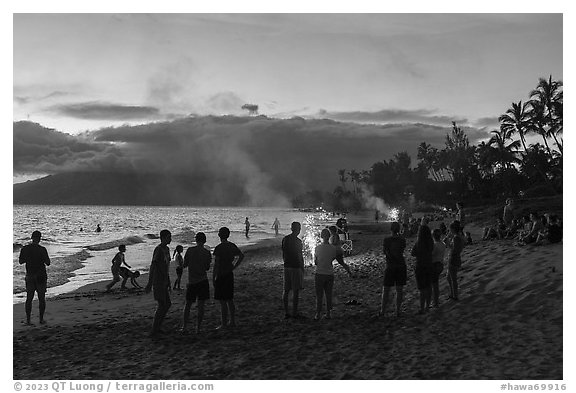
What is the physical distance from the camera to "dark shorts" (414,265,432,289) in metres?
9.32

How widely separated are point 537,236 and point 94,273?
21.2 m

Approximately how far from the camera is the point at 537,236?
44.9ft

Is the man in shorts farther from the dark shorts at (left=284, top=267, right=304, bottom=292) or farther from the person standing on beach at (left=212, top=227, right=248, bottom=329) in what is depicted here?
the dark shorts at (left=284, top=267, right=304, bottom=292)

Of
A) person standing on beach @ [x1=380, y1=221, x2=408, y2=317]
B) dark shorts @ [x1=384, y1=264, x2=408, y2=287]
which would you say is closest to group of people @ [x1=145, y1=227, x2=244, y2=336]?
person standing on beach @ [x1=380, y1=221, x2=408, y2=317]

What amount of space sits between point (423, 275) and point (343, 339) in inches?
96.9

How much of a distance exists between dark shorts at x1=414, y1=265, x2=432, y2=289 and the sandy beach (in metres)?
0.68

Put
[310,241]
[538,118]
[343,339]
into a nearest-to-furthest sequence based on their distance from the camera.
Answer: [343,339] → [310,241] → [538,118]

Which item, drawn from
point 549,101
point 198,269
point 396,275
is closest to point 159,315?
point 198,269

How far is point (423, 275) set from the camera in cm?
932

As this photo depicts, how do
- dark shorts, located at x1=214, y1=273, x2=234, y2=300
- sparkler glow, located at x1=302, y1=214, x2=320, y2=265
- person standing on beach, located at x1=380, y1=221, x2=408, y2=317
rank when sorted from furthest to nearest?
1. sparkler glow, located at x1=302, y1=214, x2=320, y2=265
2. person standing on beach, located at x1=380, y1=221, x2=408, y2=317
3. dark shorts, located at x1=214, y1=273, x2=234, y2=300

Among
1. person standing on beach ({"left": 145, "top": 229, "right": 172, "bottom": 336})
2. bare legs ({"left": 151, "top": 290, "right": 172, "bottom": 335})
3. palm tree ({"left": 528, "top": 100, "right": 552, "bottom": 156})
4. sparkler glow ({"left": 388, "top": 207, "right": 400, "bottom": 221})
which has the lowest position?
sparkler glow ({"left": 388, "top": 207, "right": 400, "bottom": 221})

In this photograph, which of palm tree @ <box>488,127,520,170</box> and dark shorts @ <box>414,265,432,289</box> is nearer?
dark shorts @ <box>414,265,432,289</box>

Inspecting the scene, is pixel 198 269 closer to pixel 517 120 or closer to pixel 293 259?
pixel 293 259
